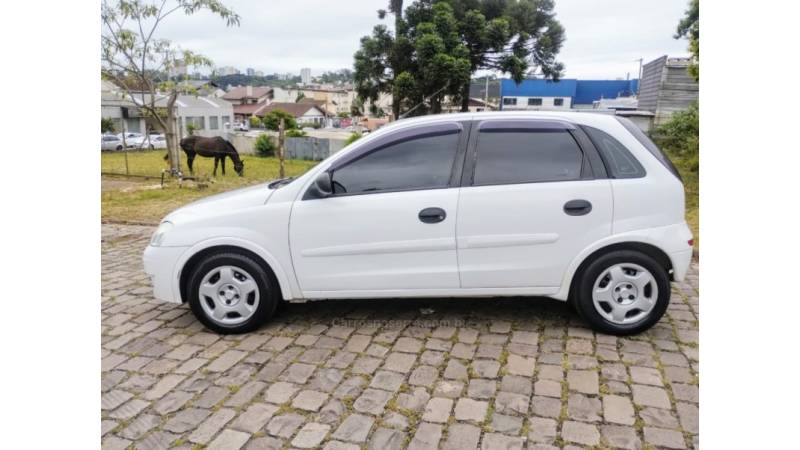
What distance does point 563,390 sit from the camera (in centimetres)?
311

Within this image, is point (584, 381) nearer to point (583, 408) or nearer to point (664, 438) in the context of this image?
point (583, 408)

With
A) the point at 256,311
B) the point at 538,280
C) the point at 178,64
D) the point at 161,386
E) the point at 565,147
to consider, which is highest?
the point at 178,64

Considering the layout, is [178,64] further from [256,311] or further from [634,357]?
[634,357]

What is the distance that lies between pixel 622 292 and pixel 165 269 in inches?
131

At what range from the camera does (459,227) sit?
12.2ft

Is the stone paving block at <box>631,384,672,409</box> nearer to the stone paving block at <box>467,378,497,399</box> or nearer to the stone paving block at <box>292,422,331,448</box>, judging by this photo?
the stone paving block at <box>467,378,497,399</box>

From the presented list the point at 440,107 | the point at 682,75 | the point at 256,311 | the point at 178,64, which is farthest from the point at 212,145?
the point at 682,75

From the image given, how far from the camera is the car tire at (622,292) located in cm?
369

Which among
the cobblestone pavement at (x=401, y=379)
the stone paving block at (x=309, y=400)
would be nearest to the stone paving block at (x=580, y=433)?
the cobblestone pavement at (x=401, y=379)

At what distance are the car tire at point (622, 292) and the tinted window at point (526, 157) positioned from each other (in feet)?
2.25

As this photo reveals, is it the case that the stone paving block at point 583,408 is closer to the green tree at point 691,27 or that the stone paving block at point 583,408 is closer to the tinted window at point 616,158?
the tinted window at point 616,158

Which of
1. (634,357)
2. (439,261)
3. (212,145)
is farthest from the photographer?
(212,145)

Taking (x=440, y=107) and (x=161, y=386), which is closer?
(x=161, y=386)

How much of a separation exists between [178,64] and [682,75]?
14.8 m
